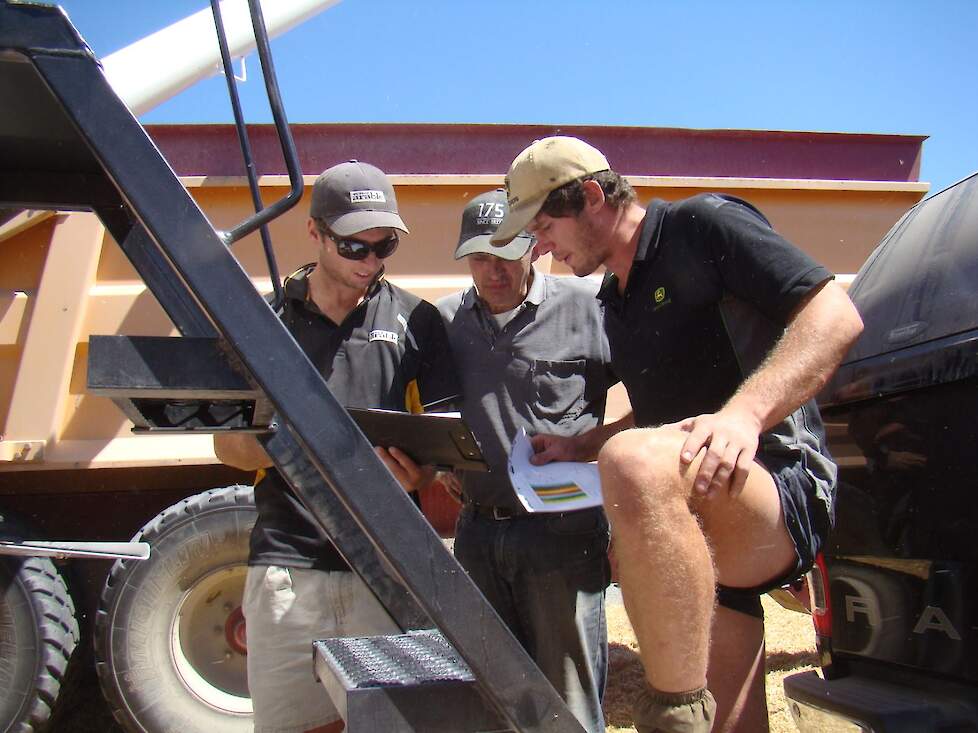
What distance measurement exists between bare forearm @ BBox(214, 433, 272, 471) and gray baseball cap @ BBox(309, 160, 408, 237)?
682 mm

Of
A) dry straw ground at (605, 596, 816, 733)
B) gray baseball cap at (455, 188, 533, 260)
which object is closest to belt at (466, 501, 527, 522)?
gray baseball cap at (455, 188, 533, 260)

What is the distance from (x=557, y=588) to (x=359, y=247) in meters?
1.20

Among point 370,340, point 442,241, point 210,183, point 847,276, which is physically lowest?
point 370,340

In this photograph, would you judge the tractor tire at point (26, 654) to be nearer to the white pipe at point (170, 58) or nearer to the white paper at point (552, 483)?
the white paper at point (552, 483)

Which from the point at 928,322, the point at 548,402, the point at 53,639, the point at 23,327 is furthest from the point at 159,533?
the point at 928,322

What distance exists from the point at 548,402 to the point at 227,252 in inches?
68.1

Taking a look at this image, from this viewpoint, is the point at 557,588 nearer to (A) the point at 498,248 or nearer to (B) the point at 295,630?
(B) the point at 295,630

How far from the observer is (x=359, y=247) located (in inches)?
112

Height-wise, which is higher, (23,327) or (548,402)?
(23,327)

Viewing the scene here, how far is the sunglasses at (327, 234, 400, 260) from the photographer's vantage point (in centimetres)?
285

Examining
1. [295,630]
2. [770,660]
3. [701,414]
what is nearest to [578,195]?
[701,414]

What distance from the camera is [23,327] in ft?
13.8

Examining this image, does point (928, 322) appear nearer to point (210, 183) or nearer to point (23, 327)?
point (210, 183)

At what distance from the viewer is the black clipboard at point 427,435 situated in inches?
80.2
